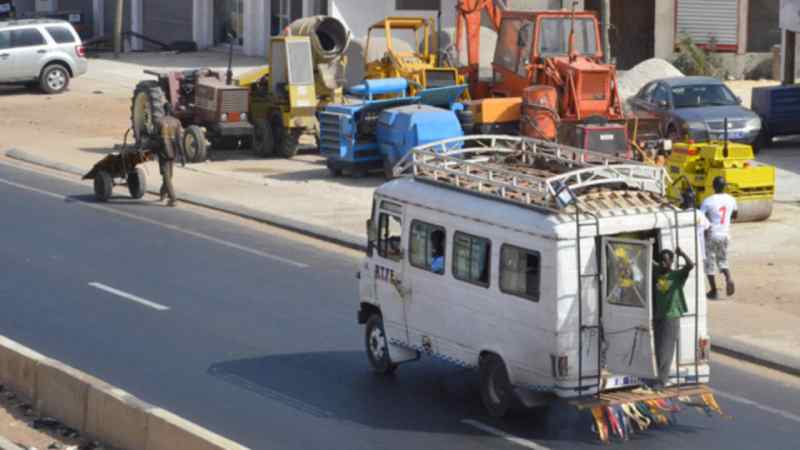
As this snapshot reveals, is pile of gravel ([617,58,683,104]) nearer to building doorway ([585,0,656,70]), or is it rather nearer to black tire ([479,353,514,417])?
building doorway ([585,0,656,70])

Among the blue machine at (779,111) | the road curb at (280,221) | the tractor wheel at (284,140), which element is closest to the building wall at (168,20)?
the tractor wheel at (284,140)

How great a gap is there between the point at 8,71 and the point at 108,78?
4.84m

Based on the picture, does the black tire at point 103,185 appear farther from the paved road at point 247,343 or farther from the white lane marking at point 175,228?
the paved road at point 247,343

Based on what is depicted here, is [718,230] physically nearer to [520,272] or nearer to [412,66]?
[520,272]

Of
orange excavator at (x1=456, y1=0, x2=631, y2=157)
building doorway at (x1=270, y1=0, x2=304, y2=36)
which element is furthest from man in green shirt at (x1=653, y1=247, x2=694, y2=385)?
building doorway at (x1=270, y1=0, x2=304, y2=36)

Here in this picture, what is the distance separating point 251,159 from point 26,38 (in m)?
14.3

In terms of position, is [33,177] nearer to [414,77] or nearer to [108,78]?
[414,77]

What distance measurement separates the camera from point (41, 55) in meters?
45.8

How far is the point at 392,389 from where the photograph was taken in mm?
16078

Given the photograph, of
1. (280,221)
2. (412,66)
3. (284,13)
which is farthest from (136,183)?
(284,13)

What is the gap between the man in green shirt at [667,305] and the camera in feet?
45.6

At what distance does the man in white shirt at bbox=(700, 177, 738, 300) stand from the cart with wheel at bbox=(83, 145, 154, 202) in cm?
1132

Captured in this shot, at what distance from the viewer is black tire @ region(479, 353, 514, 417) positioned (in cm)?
1446

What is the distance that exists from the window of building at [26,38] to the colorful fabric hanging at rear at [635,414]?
34.1 metres
